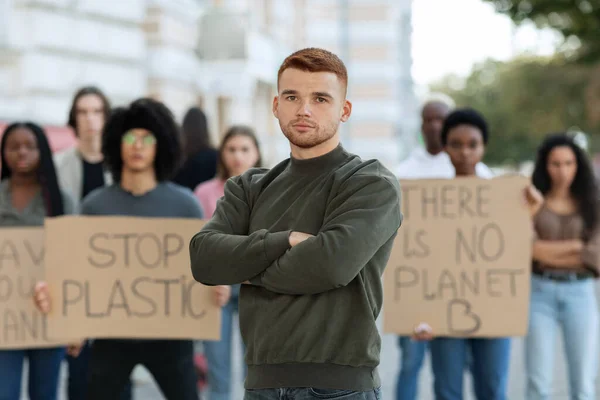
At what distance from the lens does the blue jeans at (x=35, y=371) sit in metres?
4.82

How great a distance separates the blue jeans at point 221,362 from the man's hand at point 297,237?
8.81ft

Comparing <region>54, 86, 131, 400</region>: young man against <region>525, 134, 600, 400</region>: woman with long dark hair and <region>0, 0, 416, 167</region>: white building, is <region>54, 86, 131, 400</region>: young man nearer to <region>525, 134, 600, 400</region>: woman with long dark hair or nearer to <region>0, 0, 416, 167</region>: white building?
<region>525, 134, 600, 400</region>: woman with long dark hair

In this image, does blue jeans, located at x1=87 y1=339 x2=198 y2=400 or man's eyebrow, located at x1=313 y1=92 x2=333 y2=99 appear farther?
blue jeans, located at x1=87 y1=339 x2=198 y2=400

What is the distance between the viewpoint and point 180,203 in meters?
4.80

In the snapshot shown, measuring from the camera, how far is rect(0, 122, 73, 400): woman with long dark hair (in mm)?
4977

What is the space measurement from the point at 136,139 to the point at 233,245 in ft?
6.14

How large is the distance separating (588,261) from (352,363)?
2631 millimetres

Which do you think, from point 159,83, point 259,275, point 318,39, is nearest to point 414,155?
point 259,275

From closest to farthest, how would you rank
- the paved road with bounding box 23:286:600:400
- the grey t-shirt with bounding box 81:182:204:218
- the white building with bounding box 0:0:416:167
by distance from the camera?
the grey t-shirt with bounding box 81:182:204:218 → the paved road with bounding box 23:286:600:400 → the white building with bounding box 0:0:416:167

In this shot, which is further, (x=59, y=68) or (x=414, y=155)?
(x=59, y=68)

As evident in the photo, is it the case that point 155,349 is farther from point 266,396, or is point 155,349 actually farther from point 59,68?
point 59,68

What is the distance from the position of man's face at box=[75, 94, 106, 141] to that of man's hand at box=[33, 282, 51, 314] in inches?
55.6

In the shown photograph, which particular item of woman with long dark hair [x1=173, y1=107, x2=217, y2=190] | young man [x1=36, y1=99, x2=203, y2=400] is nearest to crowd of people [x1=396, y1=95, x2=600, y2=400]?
young man [x1=36, y1=99, x2=203, y2=400]

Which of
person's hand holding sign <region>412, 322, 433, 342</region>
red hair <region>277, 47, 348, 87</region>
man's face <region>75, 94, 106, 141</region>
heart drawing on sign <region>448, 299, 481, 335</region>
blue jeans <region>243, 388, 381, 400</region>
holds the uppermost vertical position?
man's face <region>75, 94, 106, 141</region>
